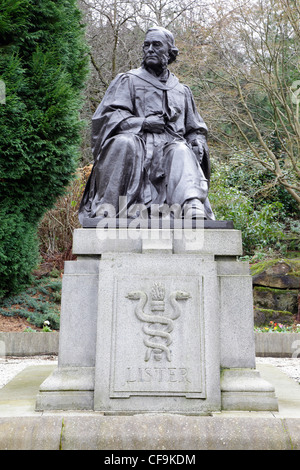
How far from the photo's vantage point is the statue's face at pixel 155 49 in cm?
402

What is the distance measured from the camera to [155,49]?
4.02m

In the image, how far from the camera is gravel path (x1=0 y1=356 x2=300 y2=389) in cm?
472

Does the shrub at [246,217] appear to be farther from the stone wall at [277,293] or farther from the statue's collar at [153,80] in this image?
the statue's collar at [153,80]

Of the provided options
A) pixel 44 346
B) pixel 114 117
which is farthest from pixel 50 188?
pixel 114 117

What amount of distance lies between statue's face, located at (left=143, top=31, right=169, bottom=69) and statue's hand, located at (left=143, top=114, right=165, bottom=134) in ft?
1.67

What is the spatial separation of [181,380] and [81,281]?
898 millimetres

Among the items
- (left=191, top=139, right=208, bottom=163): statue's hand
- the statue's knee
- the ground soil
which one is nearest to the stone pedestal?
the statue's knee

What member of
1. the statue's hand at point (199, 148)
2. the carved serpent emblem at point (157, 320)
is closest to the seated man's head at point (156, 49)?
the statue's hand at point (199, 148)

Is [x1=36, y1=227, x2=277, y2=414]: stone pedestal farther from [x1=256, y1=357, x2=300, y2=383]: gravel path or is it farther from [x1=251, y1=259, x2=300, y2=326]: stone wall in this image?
[x1=251, y1=259, x2=300, y2=326]: stone wall

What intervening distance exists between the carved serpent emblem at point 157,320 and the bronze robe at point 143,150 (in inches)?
30.5

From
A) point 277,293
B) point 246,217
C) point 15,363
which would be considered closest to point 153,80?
point 15,363

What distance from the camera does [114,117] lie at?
3.82 meters
